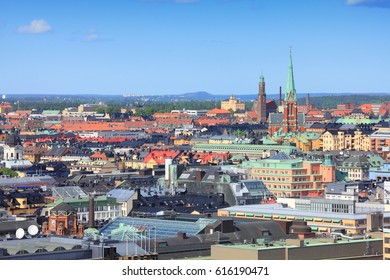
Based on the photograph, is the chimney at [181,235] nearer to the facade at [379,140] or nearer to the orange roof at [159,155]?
the orange roof at [159,155]

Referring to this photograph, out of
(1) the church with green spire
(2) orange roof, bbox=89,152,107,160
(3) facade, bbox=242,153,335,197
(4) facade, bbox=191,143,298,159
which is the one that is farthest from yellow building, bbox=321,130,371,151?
(3) facade, bbox=242,153,335,197

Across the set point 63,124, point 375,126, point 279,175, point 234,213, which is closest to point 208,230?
point 234,213

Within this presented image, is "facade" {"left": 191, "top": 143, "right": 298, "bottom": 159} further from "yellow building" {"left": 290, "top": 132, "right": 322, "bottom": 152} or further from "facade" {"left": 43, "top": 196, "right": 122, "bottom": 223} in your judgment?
"facade" {"left": 43, "top": 196, "right": 122, "bottom": 223}

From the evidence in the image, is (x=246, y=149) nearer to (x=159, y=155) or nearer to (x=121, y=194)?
(x=159, y=155)

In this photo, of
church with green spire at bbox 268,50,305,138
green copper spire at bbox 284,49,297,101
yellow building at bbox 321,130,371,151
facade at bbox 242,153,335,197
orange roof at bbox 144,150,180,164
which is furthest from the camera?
green copper spire at bbox 284,49,297,101

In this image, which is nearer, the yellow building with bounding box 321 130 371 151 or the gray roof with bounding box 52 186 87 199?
the gray roof with bounding box 52 186 87 199

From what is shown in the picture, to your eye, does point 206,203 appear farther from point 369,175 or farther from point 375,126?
point 375,126

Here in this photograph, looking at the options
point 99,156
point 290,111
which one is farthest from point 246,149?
point 290,111

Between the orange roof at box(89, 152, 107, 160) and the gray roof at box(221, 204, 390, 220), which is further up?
the gray roof at box(221, 204, 390, 220)
